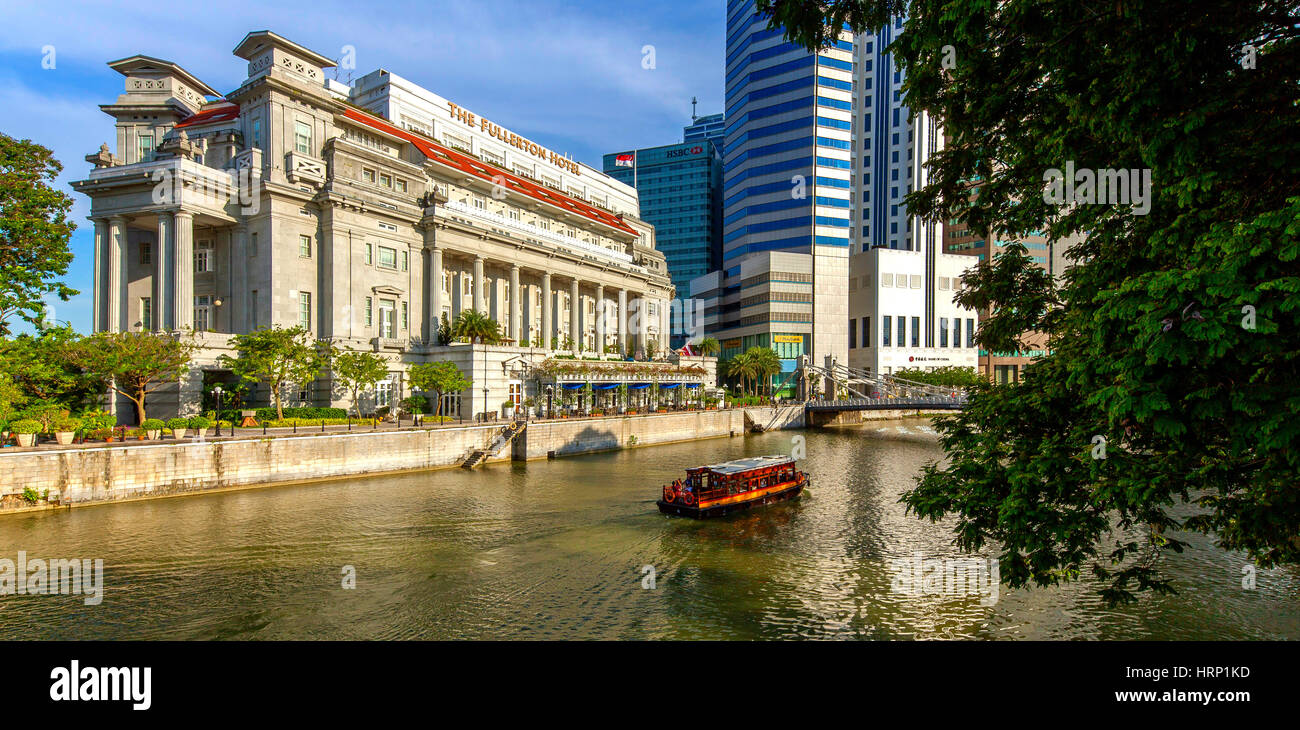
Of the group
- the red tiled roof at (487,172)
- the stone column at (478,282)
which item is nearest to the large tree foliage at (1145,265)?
the stone column at (478,282)

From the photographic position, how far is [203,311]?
58375 millimetres

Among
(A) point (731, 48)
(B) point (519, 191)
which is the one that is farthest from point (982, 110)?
(A) point (731, 48)

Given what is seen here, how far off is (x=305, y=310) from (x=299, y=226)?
7.52m

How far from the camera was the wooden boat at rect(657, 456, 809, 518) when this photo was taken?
105ft

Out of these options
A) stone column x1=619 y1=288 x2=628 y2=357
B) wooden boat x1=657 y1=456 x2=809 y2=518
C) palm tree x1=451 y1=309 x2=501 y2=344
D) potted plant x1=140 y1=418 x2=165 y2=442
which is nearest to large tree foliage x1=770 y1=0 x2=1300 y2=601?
wooden boat x1=657 y1=456 x2=809 y2=518

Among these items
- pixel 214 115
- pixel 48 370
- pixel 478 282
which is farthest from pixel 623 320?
pixel 48 370

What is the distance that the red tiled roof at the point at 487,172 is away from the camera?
224ft

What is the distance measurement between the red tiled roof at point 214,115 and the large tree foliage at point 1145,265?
68179 millimetres

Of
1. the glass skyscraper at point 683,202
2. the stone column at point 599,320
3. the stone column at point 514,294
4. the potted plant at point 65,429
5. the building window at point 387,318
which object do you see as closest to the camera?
the potted plant at point 65,429

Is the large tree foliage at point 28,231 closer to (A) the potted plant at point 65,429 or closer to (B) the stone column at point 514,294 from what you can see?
(A) the potted plant at point 65,429

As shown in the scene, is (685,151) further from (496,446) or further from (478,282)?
(496,446)

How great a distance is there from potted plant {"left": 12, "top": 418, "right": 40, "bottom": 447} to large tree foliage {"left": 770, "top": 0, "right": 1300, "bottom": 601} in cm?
3939

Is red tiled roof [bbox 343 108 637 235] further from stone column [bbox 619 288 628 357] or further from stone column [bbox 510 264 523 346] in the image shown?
stone column [bbox 619 288 628 357]
